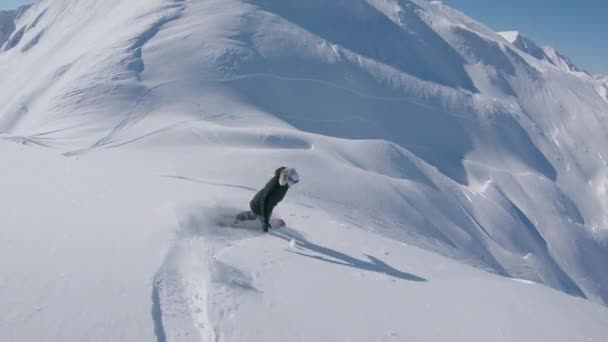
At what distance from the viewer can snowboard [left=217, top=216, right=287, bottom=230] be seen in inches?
252

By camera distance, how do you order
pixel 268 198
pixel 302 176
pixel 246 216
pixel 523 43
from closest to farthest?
pixel 268 198 → pixel 246 216 → pixel 302 176 → pixel 523 43

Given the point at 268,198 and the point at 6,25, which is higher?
the point at 268,198

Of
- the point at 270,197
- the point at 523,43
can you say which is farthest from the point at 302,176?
→ the point at 523,43

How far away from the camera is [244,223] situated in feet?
21.7

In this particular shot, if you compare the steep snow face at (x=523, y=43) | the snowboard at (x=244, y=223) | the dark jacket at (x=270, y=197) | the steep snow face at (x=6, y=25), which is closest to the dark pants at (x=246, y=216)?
the snowboard at (x=244, y=223)

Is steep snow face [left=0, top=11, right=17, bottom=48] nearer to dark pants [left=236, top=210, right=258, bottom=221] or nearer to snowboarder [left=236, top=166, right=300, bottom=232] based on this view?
dark pants [left=236, top=210, right=258, bottom=221]

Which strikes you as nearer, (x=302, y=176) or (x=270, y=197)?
(x=270, y=197)

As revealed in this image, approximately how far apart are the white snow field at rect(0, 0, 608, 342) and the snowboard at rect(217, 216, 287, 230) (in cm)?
9

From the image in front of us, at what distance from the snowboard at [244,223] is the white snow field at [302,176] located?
0.09m

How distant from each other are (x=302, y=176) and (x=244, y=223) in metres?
4.72

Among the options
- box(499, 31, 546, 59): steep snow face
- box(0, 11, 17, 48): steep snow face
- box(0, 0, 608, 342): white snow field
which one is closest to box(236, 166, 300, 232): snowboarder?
box(0, 0, 608, 342): white snow field

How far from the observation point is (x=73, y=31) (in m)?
29.4

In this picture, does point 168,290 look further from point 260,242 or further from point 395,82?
point 395,82

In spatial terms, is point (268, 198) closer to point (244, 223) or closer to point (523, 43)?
point (244, 223)
